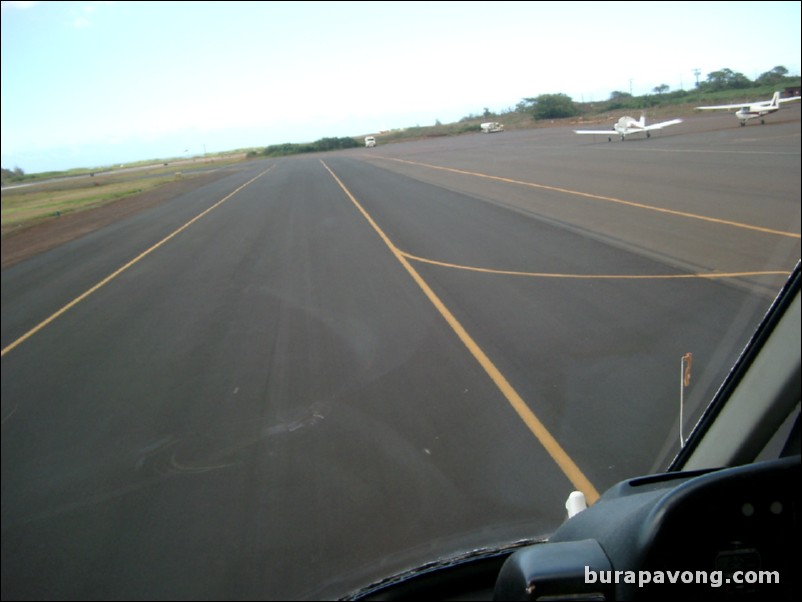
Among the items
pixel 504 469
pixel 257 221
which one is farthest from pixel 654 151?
pixel 504 469

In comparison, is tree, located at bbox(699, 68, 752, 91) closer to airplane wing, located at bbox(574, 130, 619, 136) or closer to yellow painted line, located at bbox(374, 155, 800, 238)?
yellow painted line, located at bbox(374, 155, 800, 238)

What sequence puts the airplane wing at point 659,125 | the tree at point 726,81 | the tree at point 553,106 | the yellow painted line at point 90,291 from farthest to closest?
the airplane wing at point 659,125, the yellow painted line at point 90,291, the tree at point 553,106, the tree at point 726,81

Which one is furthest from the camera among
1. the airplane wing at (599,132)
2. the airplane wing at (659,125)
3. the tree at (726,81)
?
the airplane wing at (599,132)

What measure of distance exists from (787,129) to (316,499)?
3684 centimetres

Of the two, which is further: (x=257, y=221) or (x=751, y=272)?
(x=257, y=221)

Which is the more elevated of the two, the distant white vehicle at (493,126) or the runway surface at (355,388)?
the distant white vehicle at (493,126)

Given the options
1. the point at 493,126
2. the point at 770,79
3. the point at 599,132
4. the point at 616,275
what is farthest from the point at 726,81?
the point at 599,132

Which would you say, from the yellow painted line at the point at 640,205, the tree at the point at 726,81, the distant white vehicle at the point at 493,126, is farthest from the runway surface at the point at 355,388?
the distant white vehicle at the point at 493,126

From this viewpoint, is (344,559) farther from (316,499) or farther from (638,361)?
(638,361)

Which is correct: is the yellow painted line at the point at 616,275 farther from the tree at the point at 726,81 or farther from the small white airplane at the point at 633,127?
the small white airplane at the point at 633,127

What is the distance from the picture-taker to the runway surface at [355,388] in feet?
17.1

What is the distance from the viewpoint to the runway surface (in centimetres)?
521

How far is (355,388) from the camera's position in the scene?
8.45 metres

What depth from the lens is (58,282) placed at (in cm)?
2020
